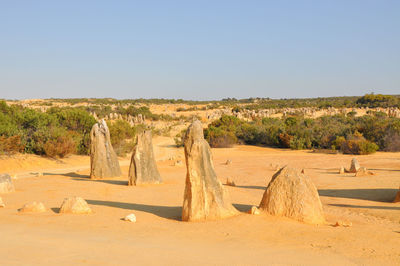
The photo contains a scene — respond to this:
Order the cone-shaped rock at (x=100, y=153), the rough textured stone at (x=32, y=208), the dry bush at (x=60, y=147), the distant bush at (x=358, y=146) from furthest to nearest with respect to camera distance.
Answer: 1. the distant bush at (x=358, y=146)
2. the dry bush at (x=60, y=147)
3. the cone-shaped rock at (x=100, y=153)
4. the rough textured stone at (x=32, y=208)

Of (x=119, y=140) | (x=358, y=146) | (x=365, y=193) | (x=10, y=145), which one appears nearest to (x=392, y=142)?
(x=358, y=146)

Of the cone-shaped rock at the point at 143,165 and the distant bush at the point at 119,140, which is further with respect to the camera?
the distant bush at the point at 119,140

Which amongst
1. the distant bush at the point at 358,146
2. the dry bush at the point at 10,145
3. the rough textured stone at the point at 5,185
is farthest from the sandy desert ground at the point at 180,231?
the distant bush at the point at 358,146

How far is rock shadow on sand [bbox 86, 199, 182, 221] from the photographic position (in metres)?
9.08

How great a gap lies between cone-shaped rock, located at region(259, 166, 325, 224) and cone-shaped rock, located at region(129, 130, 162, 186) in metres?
6.21

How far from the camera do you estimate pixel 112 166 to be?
1591 centimetres

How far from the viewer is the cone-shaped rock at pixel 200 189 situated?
26.9ft

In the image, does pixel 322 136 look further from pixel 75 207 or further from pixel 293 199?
pixel 75 207

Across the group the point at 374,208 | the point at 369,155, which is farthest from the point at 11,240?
the point at 369,155

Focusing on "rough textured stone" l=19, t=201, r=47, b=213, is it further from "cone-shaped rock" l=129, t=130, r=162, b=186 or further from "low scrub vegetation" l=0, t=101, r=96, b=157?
"low scrub vegetation" l=0, t=101, r=96, b=157

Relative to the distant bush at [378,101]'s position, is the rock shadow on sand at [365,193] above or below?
below

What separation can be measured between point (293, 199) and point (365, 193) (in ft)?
17.0

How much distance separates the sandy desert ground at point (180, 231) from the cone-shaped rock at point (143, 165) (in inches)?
18.9

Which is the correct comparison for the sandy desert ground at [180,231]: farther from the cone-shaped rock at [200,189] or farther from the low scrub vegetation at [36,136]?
the low scrub vegetation at [36,136]
